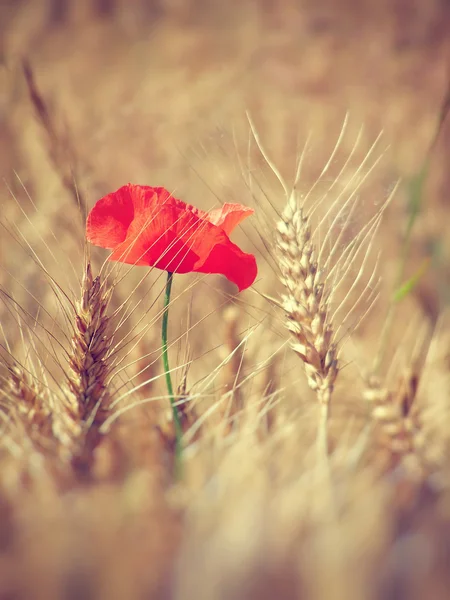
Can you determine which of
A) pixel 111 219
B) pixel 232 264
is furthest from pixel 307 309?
pixel 111 219

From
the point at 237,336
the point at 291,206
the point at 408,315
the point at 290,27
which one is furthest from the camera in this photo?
the point at 290,27

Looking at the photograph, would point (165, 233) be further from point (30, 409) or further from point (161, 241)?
point (30, 409)

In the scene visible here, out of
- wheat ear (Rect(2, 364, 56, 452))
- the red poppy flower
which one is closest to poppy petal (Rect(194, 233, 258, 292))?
the red poppy flower

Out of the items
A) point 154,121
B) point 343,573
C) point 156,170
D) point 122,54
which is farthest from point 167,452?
point 122,54

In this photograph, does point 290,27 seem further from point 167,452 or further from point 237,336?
point 167,452

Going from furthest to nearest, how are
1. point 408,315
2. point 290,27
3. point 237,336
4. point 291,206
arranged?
point 290,27
point 408,315
point 237,336
point 291,206

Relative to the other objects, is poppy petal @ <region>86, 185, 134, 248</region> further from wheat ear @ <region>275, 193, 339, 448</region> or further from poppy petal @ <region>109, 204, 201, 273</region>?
wheat ear @ <region>275, 193, 339, 448</region>

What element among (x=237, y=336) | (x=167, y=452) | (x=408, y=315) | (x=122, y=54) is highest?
(x=122, y=54)
